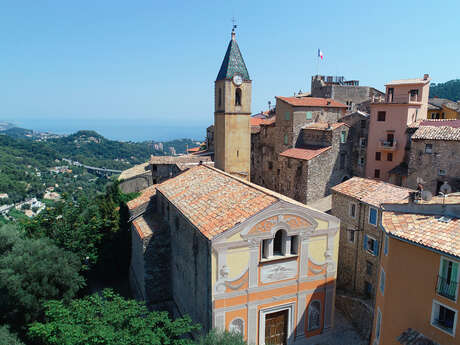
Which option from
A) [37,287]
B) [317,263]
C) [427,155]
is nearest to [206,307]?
[317,263]

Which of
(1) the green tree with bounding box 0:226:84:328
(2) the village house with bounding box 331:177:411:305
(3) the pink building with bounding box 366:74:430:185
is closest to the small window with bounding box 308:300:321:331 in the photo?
(2) the village house with bounding box 331:177:411:305

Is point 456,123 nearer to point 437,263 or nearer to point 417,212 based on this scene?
point 417,212

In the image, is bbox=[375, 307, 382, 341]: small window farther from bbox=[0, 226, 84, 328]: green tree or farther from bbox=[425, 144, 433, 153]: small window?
bbox=[0, 226, 84, 328]: green tree

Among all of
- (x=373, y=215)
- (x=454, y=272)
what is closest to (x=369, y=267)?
(x=373, y=215)

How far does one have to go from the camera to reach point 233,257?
54.3 feet

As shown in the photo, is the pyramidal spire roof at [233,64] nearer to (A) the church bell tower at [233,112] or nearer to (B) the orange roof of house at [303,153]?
(A) the church bell tower at [233,112]

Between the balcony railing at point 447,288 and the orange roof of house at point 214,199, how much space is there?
7.81 metres

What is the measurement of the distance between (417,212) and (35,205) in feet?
332

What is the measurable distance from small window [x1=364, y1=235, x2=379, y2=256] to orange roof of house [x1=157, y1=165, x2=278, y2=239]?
890 cm

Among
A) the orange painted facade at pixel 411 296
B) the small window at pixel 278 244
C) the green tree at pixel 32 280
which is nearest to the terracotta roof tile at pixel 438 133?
the orange painted facade at pixel 411 296

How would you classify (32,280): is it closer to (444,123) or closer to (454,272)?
(454,272)

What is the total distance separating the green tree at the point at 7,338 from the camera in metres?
20.8

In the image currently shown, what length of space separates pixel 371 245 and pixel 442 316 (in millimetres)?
10596

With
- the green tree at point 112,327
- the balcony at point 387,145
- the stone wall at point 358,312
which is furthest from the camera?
the balcony at point 387,145
